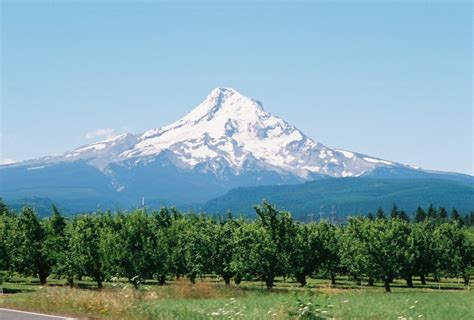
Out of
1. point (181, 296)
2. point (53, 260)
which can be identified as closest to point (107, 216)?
point (53, 260)

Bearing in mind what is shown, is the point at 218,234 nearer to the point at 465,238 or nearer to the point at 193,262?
the point at 193,262

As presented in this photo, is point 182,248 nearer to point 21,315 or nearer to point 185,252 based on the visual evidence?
point 185,252

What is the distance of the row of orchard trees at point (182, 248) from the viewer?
208 ft

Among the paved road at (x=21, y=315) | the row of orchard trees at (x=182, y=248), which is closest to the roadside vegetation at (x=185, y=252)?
the row of orchard trees at (x=182, y=248)

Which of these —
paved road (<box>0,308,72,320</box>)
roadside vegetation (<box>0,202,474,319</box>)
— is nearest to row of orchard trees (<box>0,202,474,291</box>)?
roadside vegetation (<box>0,202,474,319</box>)

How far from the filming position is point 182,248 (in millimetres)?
71000

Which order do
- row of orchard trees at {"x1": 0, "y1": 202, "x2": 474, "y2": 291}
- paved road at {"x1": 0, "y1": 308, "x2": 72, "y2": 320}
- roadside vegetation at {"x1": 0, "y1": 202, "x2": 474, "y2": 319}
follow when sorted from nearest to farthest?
paved road at {"x1": 0, "y1": 308, "x2": 72, "y2": 320}
roadside vegetation at {"x1": 0, "y1": 202, "x2": 474, "y2": 319}
row of orchard trees at {"x1": 0, "y1": 202, "x2": 474, "y2": 291}

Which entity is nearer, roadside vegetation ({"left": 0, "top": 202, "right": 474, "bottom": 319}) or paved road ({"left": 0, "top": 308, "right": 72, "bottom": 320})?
paved road ({"left": 0, "top": 308, "right": 72, "bottom": 320})

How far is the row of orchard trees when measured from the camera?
208 ft

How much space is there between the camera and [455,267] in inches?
3538

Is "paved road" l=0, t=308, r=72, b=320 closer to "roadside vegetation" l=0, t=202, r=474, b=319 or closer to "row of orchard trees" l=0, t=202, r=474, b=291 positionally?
"roadside vegetation" l=0, t=202, r=474, b=319

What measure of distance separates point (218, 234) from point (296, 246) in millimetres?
9598

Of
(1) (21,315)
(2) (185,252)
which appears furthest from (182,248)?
(1) (21,315)

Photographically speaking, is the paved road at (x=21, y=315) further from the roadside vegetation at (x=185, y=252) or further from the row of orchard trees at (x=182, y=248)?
the row of orchard trees at (x=182, y=248)
